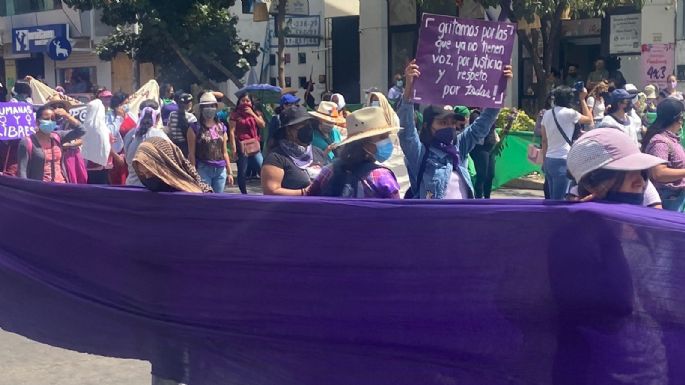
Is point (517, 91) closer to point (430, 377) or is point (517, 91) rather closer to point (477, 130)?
point (477, 130)

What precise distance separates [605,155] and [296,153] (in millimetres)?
2733

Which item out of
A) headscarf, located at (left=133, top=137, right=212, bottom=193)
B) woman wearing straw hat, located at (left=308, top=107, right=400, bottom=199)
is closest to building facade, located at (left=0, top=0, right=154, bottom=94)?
woman wearing straw hat, located at (left=308, top=107, right=400, bottom=199)

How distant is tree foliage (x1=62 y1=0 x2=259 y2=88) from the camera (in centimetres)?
2130

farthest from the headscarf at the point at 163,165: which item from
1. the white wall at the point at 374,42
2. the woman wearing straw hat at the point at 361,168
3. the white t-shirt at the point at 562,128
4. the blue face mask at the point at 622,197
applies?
the white wall at the point at 374,42

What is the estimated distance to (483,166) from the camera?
12484 millimetres

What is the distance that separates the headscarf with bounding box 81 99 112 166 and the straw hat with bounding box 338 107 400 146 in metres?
5.28

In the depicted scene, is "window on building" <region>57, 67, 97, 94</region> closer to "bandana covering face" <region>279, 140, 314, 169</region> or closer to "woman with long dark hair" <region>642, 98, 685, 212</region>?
"bandana covering face" <region>279, 140, 314, 169</region>

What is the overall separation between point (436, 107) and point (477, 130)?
12.5 inches

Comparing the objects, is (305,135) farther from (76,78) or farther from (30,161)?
(76,78)

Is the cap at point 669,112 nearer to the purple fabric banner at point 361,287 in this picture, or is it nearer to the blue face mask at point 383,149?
the blue face mask at point 383,149

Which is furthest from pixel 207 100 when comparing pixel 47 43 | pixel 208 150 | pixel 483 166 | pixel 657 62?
pixel 47 43

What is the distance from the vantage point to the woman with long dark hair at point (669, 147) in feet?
21.9

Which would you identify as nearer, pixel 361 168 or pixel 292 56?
pixel 361 168

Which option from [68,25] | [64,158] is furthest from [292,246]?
[68,25]
